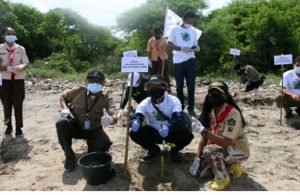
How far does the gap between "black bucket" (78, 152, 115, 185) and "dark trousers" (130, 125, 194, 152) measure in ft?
1.50

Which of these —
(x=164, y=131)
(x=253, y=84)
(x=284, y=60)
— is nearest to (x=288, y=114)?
(x=284, y=60)

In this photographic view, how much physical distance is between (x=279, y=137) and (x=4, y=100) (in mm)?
4422

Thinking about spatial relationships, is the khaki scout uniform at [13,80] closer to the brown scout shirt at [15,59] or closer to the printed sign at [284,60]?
the brown scout shirt at [15,59]

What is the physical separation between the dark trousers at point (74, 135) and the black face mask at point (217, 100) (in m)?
1.49

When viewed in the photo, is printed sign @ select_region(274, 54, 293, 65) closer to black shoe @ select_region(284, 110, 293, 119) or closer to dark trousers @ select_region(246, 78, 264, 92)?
black shoe @ select_region(284, 110, 293, 119)

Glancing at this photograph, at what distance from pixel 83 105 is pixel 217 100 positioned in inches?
67.1

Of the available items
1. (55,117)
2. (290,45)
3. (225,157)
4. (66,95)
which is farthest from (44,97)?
(290,45)

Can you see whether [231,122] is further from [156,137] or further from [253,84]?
[253,84]

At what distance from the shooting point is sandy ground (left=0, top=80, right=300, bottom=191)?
4.09 meters

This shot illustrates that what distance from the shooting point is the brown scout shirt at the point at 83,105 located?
182 inches

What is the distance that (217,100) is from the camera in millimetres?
3887

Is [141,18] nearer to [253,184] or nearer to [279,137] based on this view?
[279,137]

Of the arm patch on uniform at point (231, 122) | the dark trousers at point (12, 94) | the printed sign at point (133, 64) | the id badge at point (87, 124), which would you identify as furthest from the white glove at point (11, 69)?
the arm patch on uniform at point (231, 122)

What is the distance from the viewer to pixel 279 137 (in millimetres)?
6020
